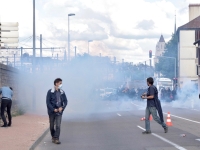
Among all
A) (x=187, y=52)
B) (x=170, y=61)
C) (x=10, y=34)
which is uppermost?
(x=187, y=52)

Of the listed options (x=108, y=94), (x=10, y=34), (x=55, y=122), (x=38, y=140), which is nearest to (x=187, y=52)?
(x=108, y=94)

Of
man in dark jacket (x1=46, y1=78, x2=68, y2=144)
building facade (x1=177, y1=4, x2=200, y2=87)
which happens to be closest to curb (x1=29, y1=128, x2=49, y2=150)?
man in dark jacket (x1=46, y1=78, x2=68, y2=144)

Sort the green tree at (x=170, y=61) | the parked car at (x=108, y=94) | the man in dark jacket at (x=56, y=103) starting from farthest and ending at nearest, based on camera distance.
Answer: the green tree at (x=170, y=61), the parked car at (x=108, y=94), the man in dark jacket at (x=56, y=103)

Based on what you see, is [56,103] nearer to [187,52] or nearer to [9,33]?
[9,33]

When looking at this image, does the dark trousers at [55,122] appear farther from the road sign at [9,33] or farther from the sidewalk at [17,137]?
the road sign at [9,33]

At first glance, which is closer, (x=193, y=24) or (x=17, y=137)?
(x=17, y=137)

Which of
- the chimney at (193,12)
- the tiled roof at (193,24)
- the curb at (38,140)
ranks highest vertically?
the chimney at (193,12)

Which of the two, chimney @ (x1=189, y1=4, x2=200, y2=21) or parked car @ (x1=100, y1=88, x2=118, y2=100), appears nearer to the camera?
parked car @ (x1=100, y1=88, x2=118, y2=100)

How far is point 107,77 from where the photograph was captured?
2125 inches

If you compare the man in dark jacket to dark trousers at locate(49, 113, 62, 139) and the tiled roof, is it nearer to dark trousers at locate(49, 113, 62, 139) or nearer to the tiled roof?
dark trousers at locate(49, 113, 62, 139)

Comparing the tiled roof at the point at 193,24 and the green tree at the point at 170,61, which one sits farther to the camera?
the green tree at the point at 170,61

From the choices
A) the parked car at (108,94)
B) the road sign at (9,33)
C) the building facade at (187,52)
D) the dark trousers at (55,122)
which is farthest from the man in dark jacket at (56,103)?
the building facade at (187,52)

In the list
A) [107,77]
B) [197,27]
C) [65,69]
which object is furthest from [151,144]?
[197,27]

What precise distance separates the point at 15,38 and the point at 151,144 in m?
14.8
